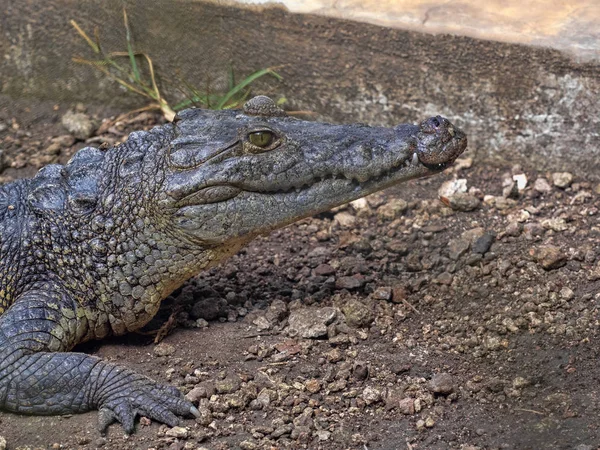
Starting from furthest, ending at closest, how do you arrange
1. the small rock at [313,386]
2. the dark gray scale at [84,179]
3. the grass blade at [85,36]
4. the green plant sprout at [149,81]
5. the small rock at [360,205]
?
the grass blade at [85,36] → the green plant sprout at [149,81] → the small rock at [360,205] → the dark gray scale at [84,179] → the small rock at [313,386]

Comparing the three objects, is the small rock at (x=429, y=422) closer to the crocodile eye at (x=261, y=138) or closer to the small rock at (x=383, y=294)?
the small rock at (x=383, y=294)

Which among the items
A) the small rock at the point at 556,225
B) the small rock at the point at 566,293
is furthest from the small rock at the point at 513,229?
the small rock at the point at 566,293

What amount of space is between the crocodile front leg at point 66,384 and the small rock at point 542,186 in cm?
269

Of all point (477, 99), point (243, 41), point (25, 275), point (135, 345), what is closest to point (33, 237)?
point (25, 275)

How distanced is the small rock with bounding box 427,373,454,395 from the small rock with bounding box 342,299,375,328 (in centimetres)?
63

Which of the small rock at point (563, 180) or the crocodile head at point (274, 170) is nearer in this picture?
the crocodile head at point (274, 170)

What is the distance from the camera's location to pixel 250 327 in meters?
4.55

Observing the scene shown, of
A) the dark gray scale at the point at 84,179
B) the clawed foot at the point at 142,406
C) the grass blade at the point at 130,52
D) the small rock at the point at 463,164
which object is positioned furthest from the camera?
the grass blade at the point at 130,52

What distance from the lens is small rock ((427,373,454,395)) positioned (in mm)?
3848

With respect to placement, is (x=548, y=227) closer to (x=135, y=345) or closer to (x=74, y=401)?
(x=135, y=345)

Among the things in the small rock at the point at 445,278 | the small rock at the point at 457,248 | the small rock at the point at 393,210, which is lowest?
the small rock at the point at 445,278

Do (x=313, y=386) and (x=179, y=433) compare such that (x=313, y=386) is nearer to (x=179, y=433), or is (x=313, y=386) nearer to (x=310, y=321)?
(x=310, y=321)

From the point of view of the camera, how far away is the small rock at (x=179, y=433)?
3.78 metres

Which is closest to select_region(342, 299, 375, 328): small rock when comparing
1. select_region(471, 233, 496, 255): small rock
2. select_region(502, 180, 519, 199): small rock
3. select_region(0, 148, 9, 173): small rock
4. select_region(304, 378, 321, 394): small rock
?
select_region(304, 378, 321, 394): small rock
